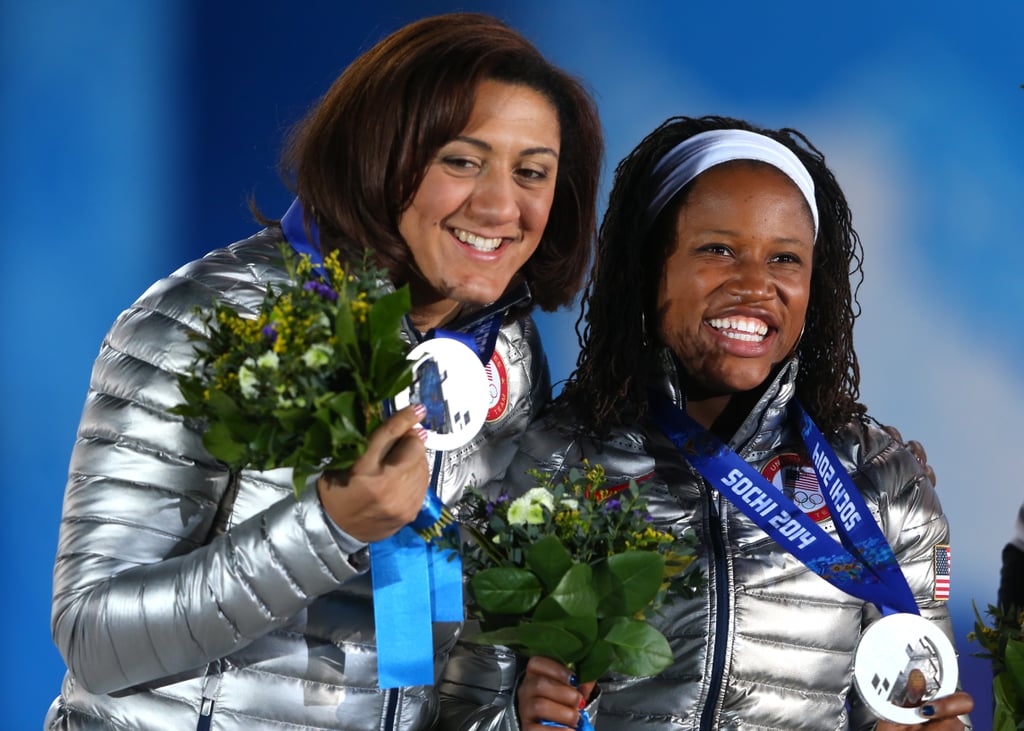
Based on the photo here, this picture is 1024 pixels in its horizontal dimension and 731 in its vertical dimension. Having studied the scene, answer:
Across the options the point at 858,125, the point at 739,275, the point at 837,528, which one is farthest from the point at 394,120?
the point at 858,125

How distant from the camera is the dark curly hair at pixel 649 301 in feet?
7.24

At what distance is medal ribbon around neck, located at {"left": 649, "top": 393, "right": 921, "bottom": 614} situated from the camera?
200cm

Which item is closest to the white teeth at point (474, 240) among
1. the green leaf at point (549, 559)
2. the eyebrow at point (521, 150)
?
the eyebrow at point (521, 150)

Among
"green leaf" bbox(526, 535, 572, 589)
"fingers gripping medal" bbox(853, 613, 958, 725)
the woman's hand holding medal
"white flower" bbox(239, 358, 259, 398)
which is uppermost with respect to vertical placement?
"white flower" bbox(239, 358, 259, 398)

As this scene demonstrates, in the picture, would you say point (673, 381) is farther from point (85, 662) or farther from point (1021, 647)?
point (85, 662)

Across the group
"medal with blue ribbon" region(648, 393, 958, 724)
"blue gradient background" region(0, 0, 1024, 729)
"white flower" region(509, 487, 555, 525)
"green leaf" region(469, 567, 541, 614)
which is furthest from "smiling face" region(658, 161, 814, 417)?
"blue gradient background" region(0, 0, 1024, 729)

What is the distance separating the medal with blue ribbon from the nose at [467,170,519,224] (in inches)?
19.5

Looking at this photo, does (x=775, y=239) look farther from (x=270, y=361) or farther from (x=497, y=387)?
(x=270, y=361)

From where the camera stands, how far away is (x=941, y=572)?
2.12m

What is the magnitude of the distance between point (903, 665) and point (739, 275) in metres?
0.66

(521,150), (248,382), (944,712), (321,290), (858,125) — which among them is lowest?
(944,712)

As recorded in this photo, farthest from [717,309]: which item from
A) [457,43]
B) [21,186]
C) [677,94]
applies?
[21,186]

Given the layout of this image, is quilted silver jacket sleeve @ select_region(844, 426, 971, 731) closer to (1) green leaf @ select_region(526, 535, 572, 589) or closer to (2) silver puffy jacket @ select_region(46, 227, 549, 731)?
(1) green leaf @ select_region(526, 535, 572, 589)

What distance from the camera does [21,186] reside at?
9.36 feet
